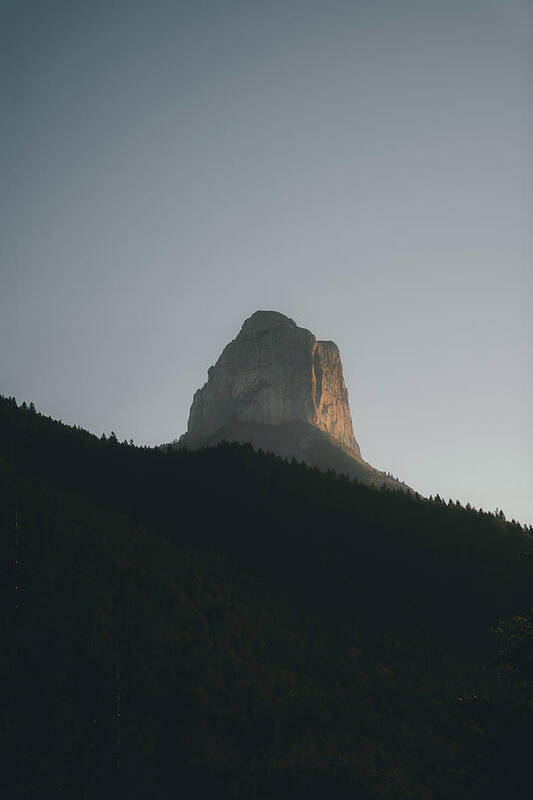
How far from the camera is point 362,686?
44.1 metres

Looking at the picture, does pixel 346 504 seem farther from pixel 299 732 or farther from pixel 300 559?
pixel 299 732

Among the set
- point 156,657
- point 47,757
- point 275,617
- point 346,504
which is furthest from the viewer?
point 346,504

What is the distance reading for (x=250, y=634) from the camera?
155 feet

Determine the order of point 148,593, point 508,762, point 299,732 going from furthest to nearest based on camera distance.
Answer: point 148,593 → point 299,732 → point 508,762

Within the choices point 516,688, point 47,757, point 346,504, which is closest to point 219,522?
point 346,504

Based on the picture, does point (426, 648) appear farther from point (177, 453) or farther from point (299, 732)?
point (177, 453)

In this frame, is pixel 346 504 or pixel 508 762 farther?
pixel 346 504

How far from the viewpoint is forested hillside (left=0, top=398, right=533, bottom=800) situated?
28422 millimetres

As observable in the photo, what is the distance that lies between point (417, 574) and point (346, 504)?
49.0 ft

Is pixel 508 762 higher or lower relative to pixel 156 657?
higher

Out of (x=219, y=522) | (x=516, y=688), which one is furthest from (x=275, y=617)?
(x=516, y=688)

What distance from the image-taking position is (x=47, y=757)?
2777 cm

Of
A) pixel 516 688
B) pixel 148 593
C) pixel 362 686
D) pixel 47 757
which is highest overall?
pixel 516 688

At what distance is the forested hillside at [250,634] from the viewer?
28.4m
